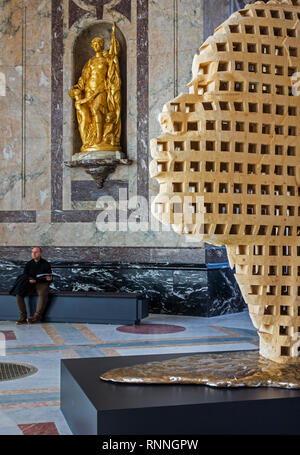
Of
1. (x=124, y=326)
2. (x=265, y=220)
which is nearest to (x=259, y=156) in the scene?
(x=265, y=220)

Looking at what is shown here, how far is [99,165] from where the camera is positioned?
11.9 metres

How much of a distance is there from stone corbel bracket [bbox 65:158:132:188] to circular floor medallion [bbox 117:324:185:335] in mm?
3571

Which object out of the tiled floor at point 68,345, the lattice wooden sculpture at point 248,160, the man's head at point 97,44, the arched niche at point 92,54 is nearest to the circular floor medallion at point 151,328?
the tiled floor at point 68,345

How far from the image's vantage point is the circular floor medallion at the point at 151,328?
30.1 ft

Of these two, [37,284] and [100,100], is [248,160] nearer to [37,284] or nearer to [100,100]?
[37,284]

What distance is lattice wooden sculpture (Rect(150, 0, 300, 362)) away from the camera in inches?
132

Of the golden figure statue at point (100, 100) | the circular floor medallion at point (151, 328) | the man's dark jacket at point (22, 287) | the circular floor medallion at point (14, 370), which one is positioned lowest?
the circular floor medallion at point (151, 328)

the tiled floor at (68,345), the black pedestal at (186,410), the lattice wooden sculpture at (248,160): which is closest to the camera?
the black pedestal at (186,410)

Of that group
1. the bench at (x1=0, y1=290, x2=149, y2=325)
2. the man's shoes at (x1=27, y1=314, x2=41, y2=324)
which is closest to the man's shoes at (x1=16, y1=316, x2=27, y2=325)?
the man's shoes at (x1=27, y1=314, x2=41, y2=324)

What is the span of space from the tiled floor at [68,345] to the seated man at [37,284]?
27 centimetres

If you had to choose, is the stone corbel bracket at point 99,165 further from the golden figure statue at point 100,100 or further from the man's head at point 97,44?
the man's head at point 97,44

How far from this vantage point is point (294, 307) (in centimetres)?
357

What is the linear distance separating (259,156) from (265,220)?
383mm

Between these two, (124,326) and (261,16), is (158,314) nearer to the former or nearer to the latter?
(124,326)
